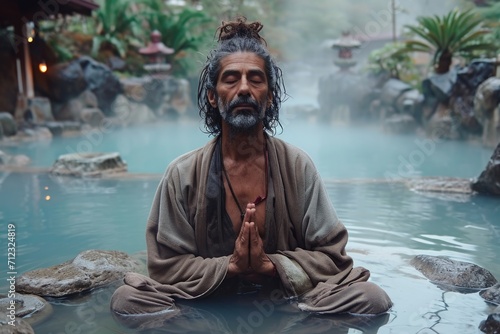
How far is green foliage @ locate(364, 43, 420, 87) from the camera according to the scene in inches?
669

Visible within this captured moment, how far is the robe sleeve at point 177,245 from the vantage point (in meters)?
2.66

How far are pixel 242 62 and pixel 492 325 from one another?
169 centimetres

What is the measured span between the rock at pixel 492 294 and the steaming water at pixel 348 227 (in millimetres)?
53

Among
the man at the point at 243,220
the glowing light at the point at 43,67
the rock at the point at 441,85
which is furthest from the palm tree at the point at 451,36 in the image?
the man at the point at 243,220

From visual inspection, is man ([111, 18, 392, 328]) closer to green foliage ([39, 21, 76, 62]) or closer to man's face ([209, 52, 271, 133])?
man's face ([209, 52, 271, 133])

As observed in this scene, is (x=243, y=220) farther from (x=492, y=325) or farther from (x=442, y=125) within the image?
(x=442, y=125)

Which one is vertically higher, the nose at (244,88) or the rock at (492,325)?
the nose at (244,88)

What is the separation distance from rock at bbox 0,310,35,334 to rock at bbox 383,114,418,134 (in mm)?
13381

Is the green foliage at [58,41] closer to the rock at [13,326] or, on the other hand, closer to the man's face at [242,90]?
the man's face at [242,90]

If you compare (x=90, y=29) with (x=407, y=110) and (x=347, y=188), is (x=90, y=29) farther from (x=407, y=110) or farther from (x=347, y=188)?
(x=347, y=188)

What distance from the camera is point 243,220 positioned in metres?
2.66

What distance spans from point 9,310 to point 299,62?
104 ft

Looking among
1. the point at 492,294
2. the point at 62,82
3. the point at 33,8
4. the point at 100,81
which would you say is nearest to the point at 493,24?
the point at 100,81

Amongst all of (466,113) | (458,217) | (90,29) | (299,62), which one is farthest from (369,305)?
(299,62)
